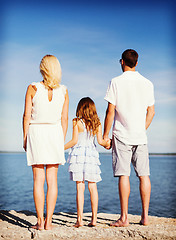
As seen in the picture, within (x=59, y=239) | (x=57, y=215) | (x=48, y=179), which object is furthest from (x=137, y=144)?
(x=57, y=215)

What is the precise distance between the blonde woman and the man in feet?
2.26

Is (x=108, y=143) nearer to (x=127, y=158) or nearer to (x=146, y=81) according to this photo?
(x=127, y=158)

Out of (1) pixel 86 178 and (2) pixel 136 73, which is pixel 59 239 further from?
(2) pixel 136 73

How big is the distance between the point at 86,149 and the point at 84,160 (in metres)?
0.15

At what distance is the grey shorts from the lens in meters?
4.05

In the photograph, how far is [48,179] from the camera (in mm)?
3889

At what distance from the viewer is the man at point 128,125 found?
160 inches

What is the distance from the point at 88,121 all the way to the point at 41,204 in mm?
1222

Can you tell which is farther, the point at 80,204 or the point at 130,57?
the point at 80,204

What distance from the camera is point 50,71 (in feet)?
12.4

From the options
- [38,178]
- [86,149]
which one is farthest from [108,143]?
[38,178]

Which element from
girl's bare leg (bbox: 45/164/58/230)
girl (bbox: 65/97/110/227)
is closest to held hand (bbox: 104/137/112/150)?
girl (bbox: 65/97/110/227)

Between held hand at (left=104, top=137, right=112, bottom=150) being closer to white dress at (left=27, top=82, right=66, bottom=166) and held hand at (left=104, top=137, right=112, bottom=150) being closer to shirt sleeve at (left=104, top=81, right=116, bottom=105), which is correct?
shirt sleeve at (left=104, top=81, right=116, bottom=105)

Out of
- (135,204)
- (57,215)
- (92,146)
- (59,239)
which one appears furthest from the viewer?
(135,204)
